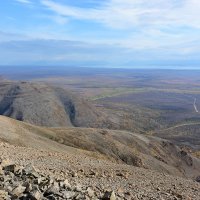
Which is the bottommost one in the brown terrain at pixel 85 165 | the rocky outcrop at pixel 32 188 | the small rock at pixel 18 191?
the brown terrain at pixel 85 165

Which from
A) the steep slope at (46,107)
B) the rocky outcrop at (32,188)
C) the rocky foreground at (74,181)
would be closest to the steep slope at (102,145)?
the rocky foreground at (74,181)

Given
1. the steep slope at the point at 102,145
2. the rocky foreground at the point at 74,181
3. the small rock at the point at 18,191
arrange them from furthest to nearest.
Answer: the steep slope at the point at 102,145, the rocky foreground at the point at 74,181, the small rock at the point at 18,191

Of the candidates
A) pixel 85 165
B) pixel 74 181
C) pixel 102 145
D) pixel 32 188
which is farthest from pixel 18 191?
pixel 102 145

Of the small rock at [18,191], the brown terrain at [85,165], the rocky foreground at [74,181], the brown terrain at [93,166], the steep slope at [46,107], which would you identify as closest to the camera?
the small rock at [18,191]

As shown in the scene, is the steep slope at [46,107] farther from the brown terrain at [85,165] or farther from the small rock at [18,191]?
the small rock at [18,191]

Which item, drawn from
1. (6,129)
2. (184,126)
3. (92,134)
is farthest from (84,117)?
(6,129)

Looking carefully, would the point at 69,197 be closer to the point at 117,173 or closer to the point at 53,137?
the point at 117,173

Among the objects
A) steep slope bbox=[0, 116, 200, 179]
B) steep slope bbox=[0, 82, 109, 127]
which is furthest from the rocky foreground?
steep slope bbox=[0, 82, 109, 127]
